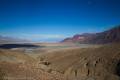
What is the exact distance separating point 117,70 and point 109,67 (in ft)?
2.87

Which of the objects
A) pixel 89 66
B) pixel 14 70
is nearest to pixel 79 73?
pixel 89 66

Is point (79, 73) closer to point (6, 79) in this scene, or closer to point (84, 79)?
point (84, 79)

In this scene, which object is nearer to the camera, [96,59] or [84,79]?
[84,79]

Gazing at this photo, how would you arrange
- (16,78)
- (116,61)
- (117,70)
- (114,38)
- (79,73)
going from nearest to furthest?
1. (16,78)
2. (79,73)
3. (117,70)
4. (116,61)
5. (114,38)

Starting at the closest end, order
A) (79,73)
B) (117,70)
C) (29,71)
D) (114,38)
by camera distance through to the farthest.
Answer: (29,71)
(79,73)
(117,70)
(114,38)

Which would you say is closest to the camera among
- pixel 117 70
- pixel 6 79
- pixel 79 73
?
pixel 6 79

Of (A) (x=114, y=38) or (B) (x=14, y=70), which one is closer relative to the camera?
(B) (x=14, y=70)

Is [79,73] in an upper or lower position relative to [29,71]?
lower

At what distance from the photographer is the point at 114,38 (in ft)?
281

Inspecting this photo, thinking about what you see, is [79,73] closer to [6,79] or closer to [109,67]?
[109,67]

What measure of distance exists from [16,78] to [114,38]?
81.9m

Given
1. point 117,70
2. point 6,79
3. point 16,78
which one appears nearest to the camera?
point 6,79

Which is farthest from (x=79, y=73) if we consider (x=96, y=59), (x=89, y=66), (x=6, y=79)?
(x=6, y=79)

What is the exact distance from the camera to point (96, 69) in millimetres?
14656
